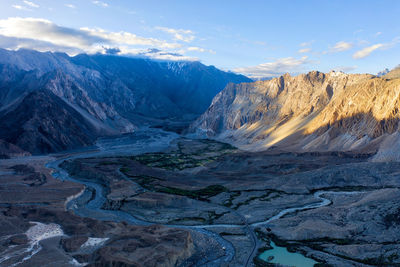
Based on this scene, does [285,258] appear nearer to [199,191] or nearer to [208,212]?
[208,212]

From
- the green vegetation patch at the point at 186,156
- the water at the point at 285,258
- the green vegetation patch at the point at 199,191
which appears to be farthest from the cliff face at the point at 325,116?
the water at the point at 285,258

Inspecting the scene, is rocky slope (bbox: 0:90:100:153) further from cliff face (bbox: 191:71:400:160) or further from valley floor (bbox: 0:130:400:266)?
cliff face (bbox: 191:71:400:160)

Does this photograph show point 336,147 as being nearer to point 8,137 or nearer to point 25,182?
point 25,182

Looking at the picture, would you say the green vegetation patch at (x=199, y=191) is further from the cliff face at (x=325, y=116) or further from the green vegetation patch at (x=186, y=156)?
the cliff face at (x=325, y=116)

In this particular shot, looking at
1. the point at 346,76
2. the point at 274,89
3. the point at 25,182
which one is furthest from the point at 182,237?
the point at 274,89

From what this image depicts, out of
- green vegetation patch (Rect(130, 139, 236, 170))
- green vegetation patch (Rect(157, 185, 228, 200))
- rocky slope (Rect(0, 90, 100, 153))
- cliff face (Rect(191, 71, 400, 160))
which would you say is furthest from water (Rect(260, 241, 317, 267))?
rocky slope (Rect(0, 90, 100, 153))

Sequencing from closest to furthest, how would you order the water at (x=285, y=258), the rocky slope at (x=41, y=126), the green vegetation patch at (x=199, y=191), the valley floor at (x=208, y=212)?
the water at (x=285, y=258) < the valley floor at (x=208, y=212) < the green vegetation patch at (x=199, y=191) < the rocky slope at (x=41, y=126)
